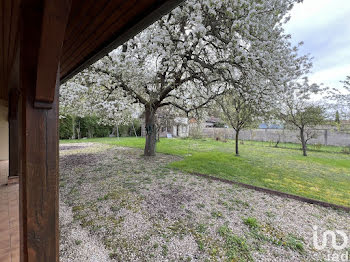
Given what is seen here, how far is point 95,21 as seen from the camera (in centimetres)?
122

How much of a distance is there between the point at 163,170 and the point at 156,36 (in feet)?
13.3

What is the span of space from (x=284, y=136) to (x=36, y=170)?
1600cm

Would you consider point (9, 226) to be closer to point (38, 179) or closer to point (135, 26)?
point (38, 179)

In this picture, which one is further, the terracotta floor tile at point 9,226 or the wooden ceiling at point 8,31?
the terracotta floor tile at point 9,226

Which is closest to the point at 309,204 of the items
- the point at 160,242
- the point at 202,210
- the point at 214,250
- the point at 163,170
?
the point at 202,210

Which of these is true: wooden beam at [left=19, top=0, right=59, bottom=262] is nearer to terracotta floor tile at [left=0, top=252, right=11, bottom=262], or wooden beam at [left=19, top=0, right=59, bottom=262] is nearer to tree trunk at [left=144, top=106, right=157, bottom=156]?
terracotta floor tile at [left=0, top=252, right=11, bottom=262]

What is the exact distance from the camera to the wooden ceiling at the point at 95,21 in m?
1.00

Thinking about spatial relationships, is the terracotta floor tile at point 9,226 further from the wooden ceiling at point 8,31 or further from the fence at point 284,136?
the fence at point 284,136

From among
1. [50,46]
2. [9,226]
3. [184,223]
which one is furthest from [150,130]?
[50,46]

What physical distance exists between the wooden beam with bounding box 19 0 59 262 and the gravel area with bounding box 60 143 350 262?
104 centimetres

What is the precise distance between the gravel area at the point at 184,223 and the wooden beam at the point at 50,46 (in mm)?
2037

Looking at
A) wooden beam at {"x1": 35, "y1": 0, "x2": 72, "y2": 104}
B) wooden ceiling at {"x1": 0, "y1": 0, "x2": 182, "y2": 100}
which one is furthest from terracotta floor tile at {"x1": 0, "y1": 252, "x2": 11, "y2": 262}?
wooden ceiling at {"x1": 0, "y1": 0, "x2": 182, "y2": 100}

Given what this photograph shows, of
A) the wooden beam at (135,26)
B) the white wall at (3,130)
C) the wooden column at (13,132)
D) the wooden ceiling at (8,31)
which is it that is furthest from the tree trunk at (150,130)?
the wooden beam at (135,26)

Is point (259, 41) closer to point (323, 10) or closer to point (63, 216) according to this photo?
point (323, 10)
